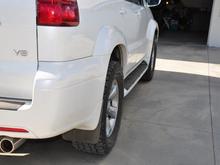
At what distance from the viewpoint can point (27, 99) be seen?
2158 millimetres

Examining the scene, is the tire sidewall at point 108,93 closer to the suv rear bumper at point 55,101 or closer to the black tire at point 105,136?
the black tire at point 105,136

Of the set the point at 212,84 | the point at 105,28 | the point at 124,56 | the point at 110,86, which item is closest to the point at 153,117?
the point at 124,56

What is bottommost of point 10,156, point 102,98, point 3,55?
point 10,156

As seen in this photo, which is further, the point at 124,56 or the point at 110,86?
the point at 124,56

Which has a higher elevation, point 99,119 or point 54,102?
point 54,102

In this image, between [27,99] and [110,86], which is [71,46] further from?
[110,86]

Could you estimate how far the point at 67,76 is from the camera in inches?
85.3

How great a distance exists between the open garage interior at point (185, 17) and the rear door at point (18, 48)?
10.8 m

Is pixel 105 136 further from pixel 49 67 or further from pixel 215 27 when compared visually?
pixel 215 27

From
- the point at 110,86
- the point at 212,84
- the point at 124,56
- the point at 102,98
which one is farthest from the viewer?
the point at 212,84

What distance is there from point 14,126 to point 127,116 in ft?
6.79

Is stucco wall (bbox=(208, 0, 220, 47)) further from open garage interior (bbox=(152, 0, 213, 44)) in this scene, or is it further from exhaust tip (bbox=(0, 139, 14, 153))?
exhaust tip (bbox=(0, 139, 14, 153))

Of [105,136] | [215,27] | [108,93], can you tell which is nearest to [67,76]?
[108,93]

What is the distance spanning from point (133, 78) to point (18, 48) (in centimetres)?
219
